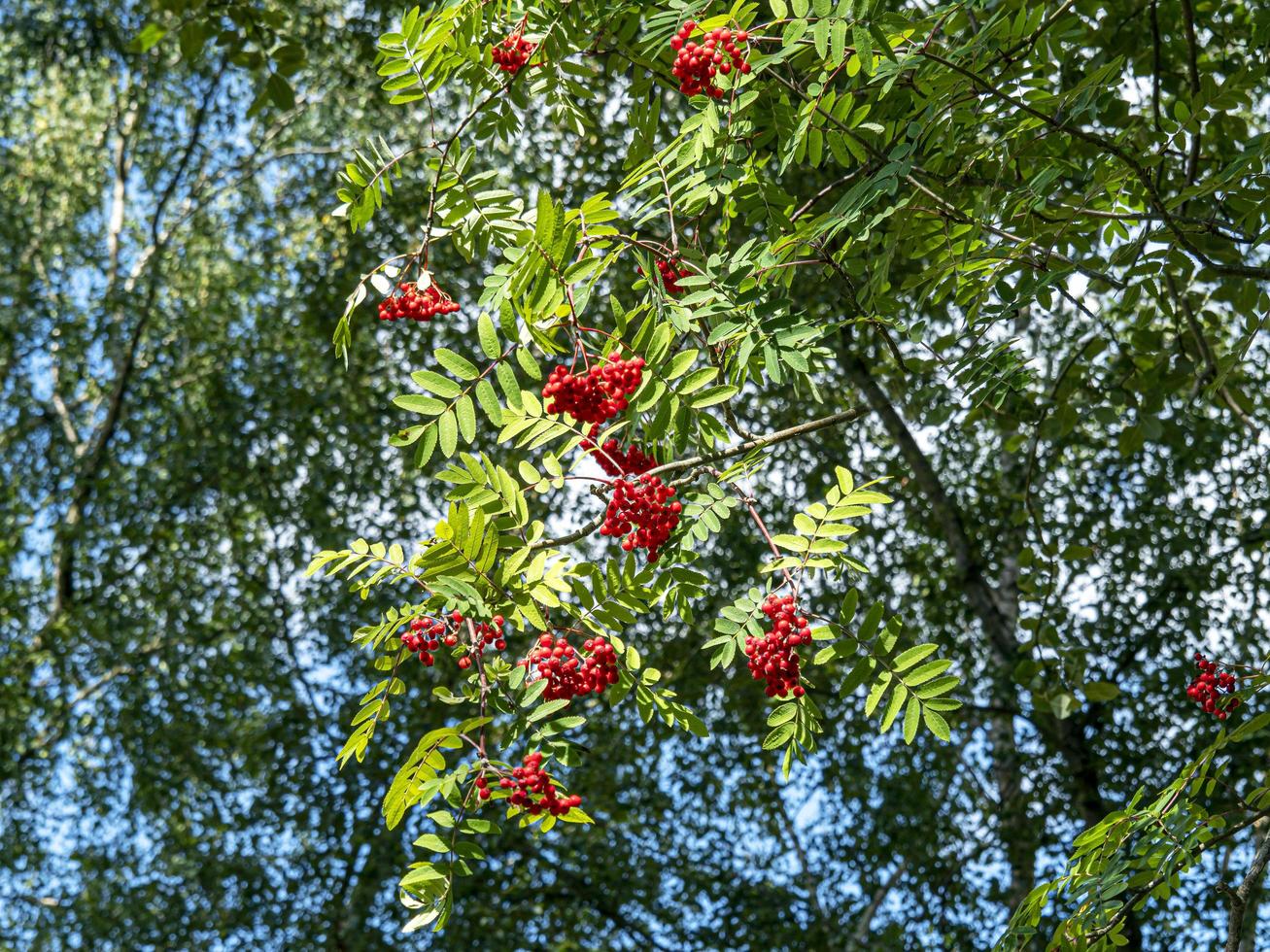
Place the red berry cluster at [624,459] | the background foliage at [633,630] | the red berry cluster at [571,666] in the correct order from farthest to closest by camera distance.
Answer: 1. the background foliage at [633,630]
2. the red berry cluster at [624,459]
3. the red berry cluster at [571,666]

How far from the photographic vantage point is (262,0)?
782 cm

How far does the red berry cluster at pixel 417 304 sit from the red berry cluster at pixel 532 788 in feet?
3.00

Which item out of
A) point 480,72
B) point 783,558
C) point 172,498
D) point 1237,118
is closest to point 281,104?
point 480,72

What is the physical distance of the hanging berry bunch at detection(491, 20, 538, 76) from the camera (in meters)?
2.72

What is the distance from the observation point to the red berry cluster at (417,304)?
265 centimetres

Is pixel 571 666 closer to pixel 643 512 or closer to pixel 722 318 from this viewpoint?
pixel 643 512

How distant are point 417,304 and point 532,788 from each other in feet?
3.30

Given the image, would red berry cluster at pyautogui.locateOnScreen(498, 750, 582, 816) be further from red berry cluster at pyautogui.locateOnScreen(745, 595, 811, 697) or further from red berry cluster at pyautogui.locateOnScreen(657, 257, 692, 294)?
red berry cluster at pyautogui.locateOnScreen(657, 257, 692, 294)

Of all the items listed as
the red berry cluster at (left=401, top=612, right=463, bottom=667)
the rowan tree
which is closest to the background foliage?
the rowan tree

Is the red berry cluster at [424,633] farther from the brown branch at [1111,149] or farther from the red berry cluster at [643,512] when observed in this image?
the brown branch at [1111,149]

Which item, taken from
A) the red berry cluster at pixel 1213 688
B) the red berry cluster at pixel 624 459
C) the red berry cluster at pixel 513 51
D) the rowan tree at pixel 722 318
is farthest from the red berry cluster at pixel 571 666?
the red berry cluster at pixel 1213 688

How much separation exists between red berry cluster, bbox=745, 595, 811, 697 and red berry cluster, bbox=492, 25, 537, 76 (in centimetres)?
124

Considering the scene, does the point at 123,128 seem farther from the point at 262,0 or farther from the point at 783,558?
the point at 783,558

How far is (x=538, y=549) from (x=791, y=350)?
59 cm
